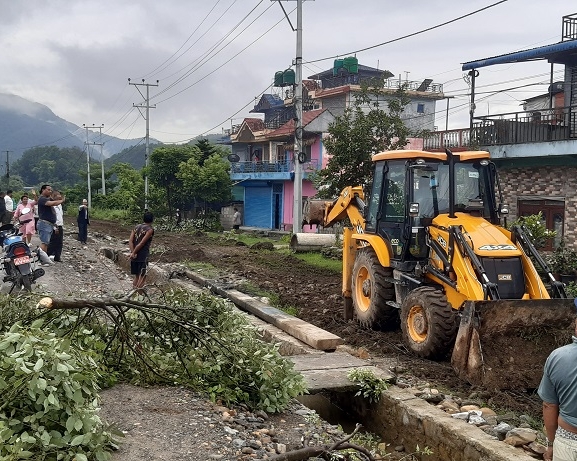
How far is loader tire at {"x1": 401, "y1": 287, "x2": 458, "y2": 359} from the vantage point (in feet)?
26.4

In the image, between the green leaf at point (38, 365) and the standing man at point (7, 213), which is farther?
the standing man at point (7, 213)

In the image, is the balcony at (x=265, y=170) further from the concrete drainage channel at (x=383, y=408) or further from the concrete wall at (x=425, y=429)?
the concrete wall at (x=425, y=429)

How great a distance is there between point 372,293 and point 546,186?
8476 millimetres

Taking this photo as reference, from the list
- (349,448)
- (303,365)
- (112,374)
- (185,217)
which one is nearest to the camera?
(349,448)

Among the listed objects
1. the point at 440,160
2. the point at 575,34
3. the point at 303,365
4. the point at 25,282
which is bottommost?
the point at 303,365

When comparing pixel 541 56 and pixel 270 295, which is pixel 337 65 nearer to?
pixel 541 56

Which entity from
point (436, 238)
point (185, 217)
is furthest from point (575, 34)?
point (185, 217)

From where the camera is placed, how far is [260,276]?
16.2 meters

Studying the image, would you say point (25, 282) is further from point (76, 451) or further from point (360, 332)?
point (76, 451)

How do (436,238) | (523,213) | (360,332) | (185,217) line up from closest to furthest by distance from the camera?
(436,238)
(360,332)
(523,213)
(185,217)

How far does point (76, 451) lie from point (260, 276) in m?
12.2

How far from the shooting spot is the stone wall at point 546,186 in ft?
51.1

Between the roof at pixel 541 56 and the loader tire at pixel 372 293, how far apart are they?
927 cm

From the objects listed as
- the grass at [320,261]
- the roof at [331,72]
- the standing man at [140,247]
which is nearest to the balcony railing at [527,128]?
the grass at [320,261]
